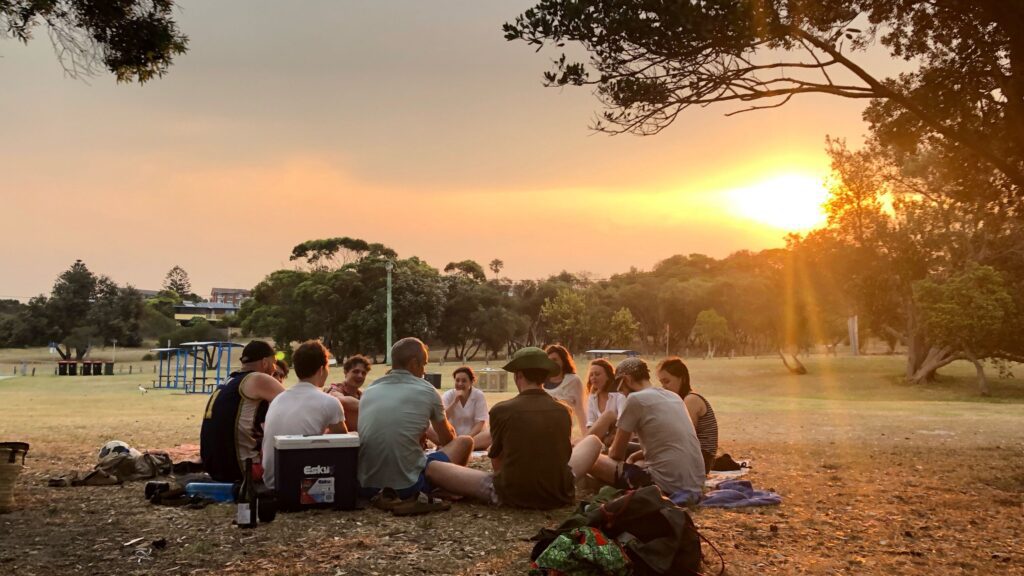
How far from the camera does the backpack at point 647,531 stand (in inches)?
192

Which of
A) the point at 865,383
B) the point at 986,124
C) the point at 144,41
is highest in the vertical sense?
the point at 144,41

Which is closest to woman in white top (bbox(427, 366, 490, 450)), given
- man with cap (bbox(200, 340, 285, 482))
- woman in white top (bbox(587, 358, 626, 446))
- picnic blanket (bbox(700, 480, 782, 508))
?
woman in white top (bbox(587, 358, 626, 446))

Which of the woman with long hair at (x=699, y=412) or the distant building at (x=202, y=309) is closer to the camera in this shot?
the woman with long hair at (x=699, y=412)

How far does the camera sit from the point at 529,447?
21.9ft

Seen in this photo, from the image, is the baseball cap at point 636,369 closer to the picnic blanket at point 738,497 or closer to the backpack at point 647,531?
the picnic blanket at point 738,497

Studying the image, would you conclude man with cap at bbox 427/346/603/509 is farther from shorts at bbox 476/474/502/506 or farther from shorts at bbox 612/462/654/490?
shorts at bbox 612/462/654/490

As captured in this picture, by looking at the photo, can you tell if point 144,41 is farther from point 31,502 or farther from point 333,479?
point 333,479

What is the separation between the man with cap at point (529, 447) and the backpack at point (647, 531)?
55.6 inches

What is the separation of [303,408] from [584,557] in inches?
122

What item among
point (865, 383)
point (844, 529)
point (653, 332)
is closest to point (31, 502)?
point (844, 529)

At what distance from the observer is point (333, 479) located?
6.85 m

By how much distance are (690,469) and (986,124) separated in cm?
746

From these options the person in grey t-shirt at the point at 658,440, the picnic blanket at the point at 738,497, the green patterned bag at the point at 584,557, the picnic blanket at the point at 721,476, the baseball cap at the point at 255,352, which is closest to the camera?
the green patterned bag at the point at 584,557

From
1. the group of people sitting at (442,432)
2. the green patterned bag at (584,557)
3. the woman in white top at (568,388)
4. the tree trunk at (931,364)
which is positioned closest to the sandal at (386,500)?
the group of people sitting at (442,432)
